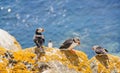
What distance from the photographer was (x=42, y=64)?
22.3 m

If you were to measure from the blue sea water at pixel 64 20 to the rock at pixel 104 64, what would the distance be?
159ft

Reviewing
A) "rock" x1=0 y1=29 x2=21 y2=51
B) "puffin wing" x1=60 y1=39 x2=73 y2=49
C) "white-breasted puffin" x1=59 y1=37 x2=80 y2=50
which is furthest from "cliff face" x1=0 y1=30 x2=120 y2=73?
"puffin wing" x1=60 y1=39 x2=73 y2=49

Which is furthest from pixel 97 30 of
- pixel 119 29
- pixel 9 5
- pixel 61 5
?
pixel 9 5

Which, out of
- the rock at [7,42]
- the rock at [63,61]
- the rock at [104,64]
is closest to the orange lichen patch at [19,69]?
the rock at [63,61]

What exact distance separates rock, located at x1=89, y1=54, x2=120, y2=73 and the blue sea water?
48525 mm

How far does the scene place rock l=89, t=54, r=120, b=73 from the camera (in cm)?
2427

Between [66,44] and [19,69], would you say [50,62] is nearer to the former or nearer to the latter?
[19,69]

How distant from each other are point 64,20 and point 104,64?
7036cm

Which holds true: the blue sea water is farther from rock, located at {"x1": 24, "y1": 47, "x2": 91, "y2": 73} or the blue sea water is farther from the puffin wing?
rock, located at {"x1": 24, "y1": 47, "x2": 91, "y2": 73}

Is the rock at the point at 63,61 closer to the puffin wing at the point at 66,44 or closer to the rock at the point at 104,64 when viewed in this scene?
the rock at the point at 104,64

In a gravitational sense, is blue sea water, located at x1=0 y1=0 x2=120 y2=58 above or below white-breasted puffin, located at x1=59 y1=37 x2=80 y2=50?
below

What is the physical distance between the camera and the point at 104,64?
2481 centimetres

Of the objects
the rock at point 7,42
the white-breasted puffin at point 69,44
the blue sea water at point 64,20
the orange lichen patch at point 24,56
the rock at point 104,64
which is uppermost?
the orange lichen patch at point 24,56

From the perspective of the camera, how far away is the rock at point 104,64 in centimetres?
2427
